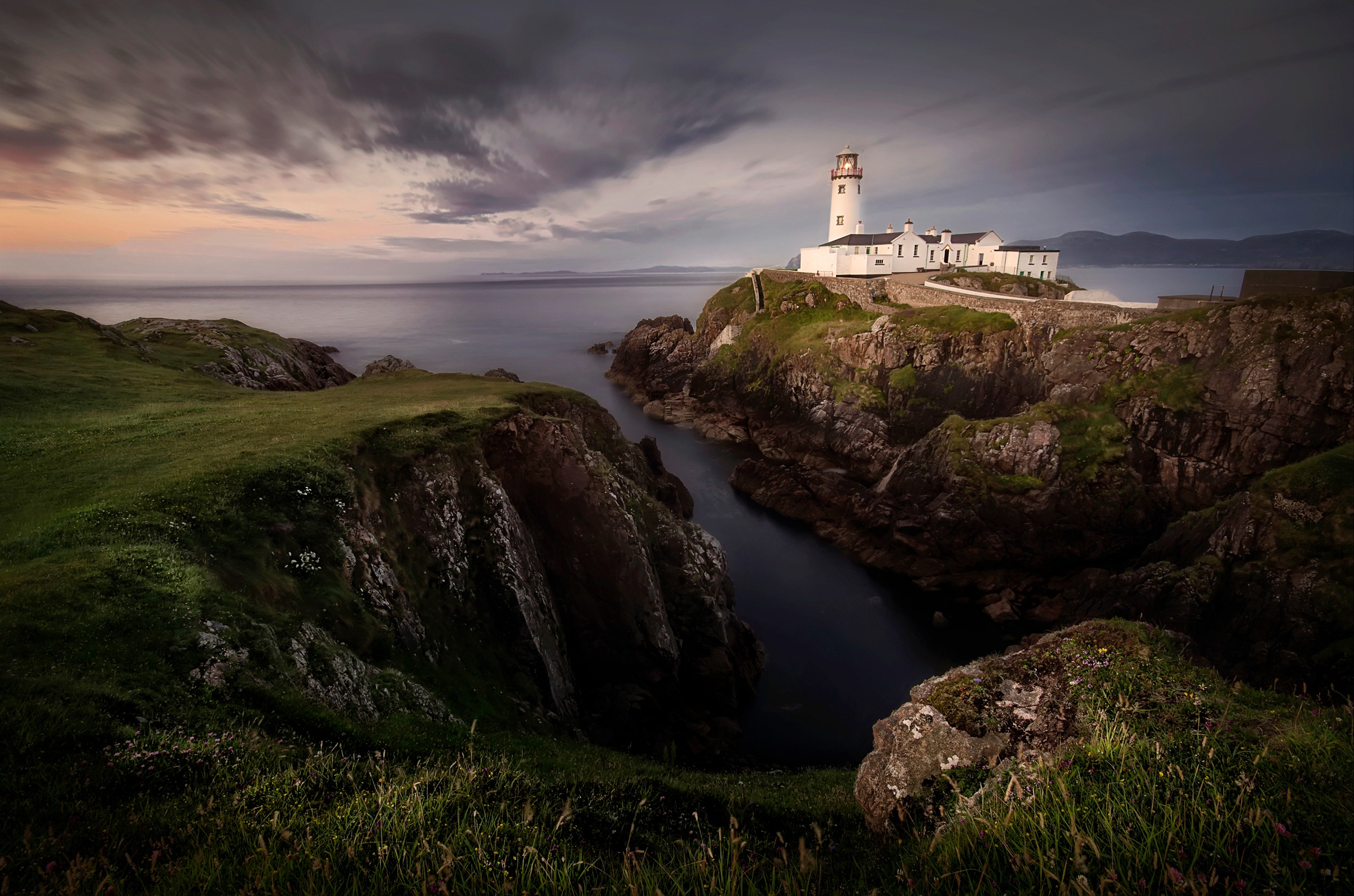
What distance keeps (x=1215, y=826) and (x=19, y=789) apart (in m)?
11.5

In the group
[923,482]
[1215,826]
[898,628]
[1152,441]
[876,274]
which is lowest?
[898,628]

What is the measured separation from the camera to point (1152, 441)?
126 feet

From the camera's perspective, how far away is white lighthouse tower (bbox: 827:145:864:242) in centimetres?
8406

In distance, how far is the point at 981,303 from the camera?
57438 millimetres

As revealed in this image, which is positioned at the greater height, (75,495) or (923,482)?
(75,495)

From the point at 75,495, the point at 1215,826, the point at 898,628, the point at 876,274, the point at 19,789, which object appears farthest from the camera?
the point at 876,274

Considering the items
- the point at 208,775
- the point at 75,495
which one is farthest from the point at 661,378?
the point at 208,775

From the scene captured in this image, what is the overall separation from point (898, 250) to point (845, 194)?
45.8 feet

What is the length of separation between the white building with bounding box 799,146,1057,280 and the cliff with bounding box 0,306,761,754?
63.0m

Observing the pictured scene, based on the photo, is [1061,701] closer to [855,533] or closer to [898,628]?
[898,628]

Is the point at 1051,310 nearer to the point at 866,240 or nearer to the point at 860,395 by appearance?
the point at 860,395

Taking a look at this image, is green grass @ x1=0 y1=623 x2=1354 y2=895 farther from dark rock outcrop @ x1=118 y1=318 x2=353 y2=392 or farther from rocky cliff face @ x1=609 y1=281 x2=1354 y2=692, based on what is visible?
dark rock outcrop @ x1=118 y1=318 x2=353 y2=392

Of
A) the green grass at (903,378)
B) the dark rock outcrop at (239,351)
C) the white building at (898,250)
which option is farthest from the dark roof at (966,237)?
the dark rock outcrop at (239,351)

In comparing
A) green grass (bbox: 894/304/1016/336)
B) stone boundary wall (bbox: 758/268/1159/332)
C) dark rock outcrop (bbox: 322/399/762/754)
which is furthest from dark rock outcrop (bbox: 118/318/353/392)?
stone boundary wall (bbox: 758/268/1159/332)
